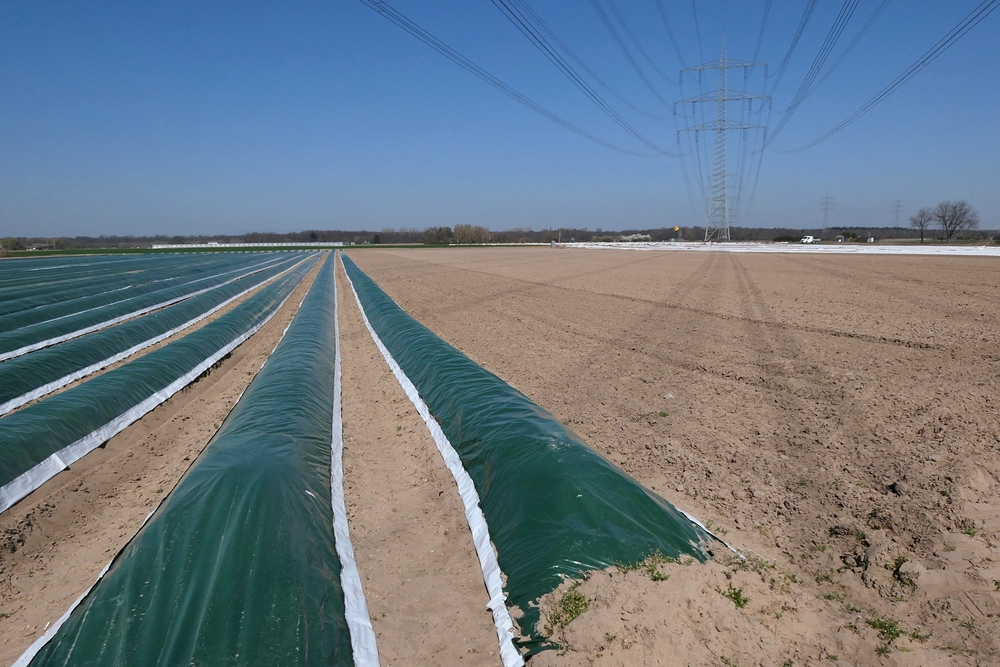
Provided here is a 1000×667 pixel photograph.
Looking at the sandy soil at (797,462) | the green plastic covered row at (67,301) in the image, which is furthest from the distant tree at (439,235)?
the sandy soil at (797,462)

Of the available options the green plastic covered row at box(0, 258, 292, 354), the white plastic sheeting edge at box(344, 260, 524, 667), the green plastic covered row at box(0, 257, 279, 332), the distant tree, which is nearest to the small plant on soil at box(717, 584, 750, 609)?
the white plastic sheeting edge at box(344, 260, 524, 667)

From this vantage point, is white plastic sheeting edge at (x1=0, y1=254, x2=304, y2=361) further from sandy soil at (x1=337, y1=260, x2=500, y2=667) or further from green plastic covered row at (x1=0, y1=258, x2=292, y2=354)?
sandy soil at (x1=337, y1=260, x2=500, y2=667)

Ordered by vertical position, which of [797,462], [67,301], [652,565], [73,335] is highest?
[67,301]

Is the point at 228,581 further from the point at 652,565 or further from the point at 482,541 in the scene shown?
the point at 652,565

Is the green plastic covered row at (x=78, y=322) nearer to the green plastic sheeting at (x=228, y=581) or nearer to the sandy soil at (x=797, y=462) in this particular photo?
the sandy soil at (x=797, y=462)

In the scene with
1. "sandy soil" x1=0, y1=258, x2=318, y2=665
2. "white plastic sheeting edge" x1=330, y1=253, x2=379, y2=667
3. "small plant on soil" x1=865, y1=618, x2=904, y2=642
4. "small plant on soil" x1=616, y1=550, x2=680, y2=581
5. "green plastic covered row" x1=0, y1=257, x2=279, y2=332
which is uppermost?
"green plastic covered row" x1=0, y1=257, x2=279, y2=332

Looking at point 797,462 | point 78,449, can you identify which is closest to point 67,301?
point 78,449
